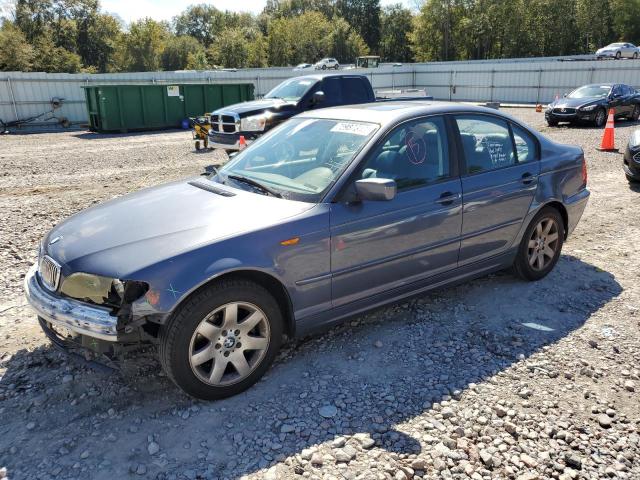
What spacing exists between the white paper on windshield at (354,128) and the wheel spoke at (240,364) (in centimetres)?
179

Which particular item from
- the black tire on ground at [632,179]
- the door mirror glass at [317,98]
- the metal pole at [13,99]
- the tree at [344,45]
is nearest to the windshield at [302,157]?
the black tire on ground at [632,179]

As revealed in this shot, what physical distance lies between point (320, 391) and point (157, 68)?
251ft

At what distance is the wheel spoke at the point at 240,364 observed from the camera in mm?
3236

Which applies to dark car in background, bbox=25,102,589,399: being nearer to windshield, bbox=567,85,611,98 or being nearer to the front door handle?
the front door handle

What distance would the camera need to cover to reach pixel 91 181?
33.0 feet

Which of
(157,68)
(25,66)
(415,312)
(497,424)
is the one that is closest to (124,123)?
(415,312)

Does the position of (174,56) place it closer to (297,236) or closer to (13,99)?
(13,99)

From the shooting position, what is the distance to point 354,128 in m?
3.99

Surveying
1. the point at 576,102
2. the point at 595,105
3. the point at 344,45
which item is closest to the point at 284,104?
the point at 576,102

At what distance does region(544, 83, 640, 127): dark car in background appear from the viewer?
17016 mm

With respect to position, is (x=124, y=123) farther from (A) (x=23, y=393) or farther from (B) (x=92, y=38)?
(B) (x=92, y=38)

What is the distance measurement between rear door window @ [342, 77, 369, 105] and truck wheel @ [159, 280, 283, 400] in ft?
32.4

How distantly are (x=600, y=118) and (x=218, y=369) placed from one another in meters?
17.9

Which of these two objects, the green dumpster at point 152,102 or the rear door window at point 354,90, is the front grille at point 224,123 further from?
the green dumpster at point 152,102
